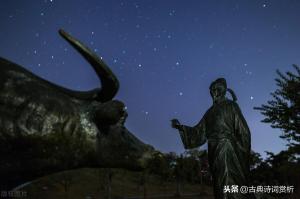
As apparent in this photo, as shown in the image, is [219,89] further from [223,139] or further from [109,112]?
[109,112]

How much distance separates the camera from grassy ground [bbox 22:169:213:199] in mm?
47125

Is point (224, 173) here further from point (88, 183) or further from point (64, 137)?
point (88, 183)

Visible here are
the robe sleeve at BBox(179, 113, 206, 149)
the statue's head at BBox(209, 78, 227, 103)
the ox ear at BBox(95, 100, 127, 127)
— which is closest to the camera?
the ox ear at BBox(95, 100, 127, 127)

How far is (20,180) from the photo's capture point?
256 cm

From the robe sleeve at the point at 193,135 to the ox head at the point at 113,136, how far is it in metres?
4.08

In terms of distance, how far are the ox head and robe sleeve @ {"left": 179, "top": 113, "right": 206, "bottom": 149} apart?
4.08 m

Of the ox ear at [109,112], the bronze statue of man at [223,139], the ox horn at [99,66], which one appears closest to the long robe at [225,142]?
the bronze statue of man at [223,139]

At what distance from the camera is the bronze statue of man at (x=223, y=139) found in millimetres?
6172

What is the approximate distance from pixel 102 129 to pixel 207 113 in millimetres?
4511

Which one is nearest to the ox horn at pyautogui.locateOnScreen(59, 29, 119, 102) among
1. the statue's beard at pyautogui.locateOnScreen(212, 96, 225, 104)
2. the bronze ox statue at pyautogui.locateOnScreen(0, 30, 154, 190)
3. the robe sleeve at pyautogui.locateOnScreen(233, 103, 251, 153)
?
the bronze ox statue at pyautogui.locateOnScreen(0, 30, 154, 190)

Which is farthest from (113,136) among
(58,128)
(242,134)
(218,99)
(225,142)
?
(218,99)

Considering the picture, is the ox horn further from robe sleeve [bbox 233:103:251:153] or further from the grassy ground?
the grassy ground

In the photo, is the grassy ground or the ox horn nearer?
the ox horn

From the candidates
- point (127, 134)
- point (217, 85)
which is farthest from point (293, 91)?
point (127, 134)
